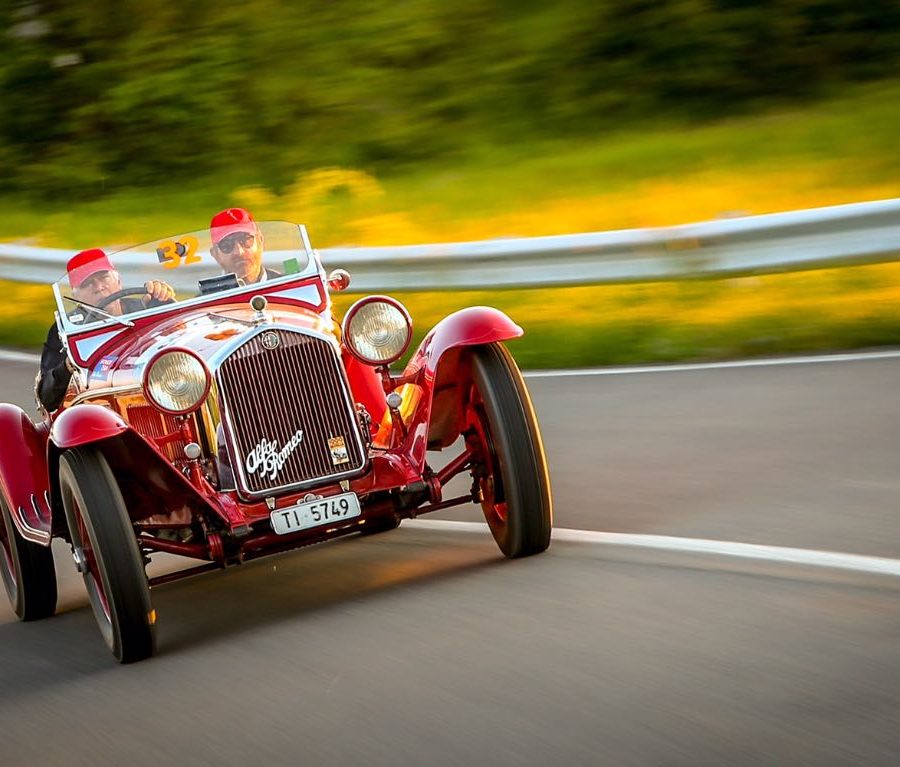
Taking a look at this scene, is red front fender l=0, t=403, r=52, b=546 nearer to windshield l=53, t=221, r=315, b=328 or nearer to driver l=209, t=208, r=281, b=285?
windshield l=53, t=221, r=315, b=328

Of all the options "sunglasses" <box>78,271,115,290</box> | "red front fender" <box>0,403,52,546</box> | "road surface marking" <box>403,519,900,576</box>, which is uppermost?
"sunglasses" <box>78,271,115,290</box>

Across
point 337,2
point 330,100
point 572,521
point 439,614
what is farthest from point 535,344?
point 337,2

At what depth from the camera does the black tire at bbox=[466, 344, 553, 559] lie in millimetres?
6070

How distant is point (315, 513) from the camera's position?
597cm

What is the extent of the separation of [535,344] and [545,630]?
6577mm

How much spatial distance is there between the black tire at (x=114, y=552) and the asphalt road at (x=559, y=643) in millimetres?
128

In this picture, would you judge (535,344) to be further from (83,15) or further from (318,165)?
(83,15)

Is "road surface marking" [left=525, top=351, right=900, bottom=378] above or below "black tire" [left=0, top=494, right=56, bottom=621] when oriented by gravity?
below

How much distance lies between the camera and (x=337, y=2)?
23.2m

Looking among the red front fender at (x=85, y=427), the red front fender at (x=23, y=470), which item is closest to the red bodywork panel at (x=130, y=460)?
the red front fender at (x=85, y=427)

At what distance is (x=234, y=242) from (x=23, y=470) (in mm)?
1430

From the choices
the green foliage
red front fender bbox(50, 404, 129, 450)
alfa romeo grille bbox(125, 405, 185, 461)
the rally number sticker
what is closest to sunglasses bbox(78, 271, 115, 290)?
the rally number sticker

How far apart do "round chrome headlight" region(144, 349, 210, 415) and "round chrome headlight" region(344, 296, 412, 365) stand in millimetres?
677

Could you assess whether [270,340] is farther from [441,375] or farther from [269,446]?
[441,375]
